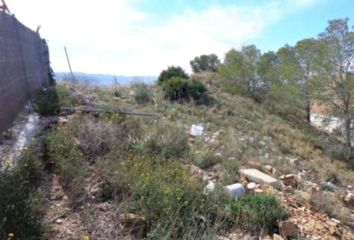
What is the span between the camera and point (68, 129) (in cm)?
580

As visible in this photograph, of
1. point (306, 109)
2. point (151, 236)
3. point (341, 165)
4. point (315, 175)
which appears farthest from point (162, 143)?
point (306, 109)

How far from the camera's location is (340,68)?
17.6m

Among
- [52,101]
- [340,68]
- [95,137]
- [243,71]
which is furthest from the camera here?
[243,71]

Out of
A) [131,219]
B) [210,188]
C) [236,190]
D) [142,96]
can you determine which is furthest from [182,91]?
[131,219]

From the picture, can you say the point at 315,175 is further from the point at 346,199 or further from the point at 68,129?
the point at 68,129

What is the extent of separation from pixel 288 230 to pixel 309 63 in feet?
53.0

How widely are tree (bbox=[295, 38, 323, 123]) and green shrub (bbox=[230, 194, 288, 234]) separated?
1463 centimetres

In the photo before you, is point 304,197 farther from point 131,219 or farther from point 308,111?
point 308,111

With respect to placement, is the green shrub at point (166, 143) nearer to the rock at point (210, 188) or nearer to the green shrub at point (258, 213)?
the rock at point (210, 188)

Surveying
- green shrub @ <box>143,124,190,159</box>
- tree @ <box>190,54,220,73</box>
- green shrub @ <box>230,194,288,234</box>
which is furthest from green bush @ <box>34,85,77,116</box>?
tree @ <box>190,54,220,73</box>

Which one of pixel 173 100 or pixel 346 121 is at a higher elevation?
pixel 173 100

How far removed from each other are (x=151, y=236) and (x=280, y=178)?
4.36m

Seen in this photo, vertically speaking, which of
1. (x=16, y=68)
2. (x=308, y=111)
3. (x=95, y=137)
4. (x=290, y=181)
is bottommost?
(x=308, y=111)

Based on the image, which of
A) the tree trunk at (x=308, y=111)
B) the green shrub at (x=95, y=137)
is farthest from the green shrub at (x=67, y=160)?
the tree trunk at (x=308, y=111)
